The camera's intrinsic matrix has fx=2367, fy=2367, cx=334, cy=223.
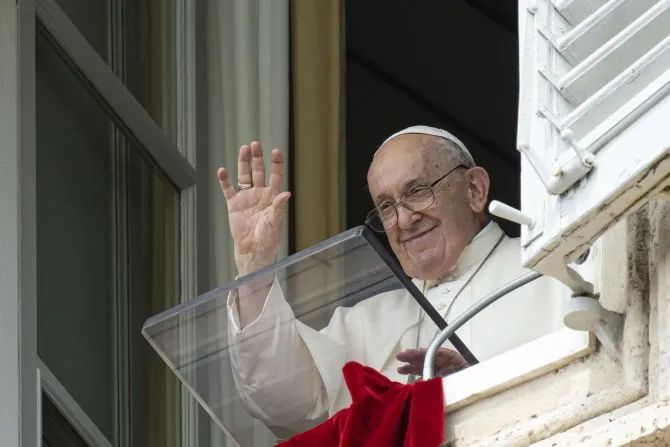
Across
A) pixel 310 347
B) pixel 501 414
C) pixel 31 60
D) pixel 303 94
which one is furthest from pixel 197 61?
pixel 501 414

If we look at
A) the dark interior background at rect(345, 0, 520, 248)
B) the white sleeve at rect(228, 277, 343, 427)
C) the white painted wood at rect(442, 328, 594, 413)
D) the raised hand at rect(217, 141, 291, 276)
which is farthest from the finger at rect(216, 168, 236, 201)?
the dark interior background at rect(345, 0, 520, 248)

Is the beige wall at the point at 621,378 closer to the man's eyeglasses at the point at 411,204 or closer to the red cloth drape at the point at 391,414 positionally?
the red cloth drape at the point at 391,414

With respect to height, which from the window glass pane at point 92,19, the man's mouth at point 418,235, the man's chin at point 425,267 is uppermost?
the window glass pane at point 92,19

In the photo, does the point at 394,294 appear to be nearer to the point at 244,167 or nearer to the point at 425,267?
the point at 244,167

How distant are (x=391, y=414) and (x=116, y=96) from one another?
1733 millimetres

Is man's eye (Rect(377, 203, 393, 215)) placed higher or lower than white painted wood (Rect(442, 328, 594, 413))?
higher

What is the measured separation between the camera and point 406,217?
191 inches

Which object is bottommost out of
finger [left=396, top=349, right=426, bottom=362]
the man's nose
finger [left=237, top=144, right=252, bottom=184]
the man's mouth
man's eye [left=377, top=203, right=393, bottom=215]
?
finger [left=396, top=349, right=426, bottom=362]

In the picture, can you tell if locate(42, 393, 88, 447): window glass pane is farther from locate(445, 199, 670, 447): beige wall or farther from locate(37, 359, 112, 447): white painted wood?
locate(445, 199, 670, 447): beige wall

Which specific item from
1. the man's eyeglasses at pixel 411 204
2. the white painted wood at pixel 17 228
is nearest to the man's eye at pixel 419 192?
the man's eyeglasses at pixel 411 204

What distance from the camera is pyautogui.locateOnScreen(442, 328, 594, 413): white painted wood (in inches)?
135

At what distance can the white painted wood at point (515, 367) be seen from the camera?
11.3 feet

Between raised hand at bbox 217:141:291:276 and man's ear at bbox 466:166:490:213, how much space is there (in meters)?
0.75

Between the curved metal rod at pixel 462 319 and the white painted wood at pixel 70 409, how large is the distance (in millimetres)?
1130
